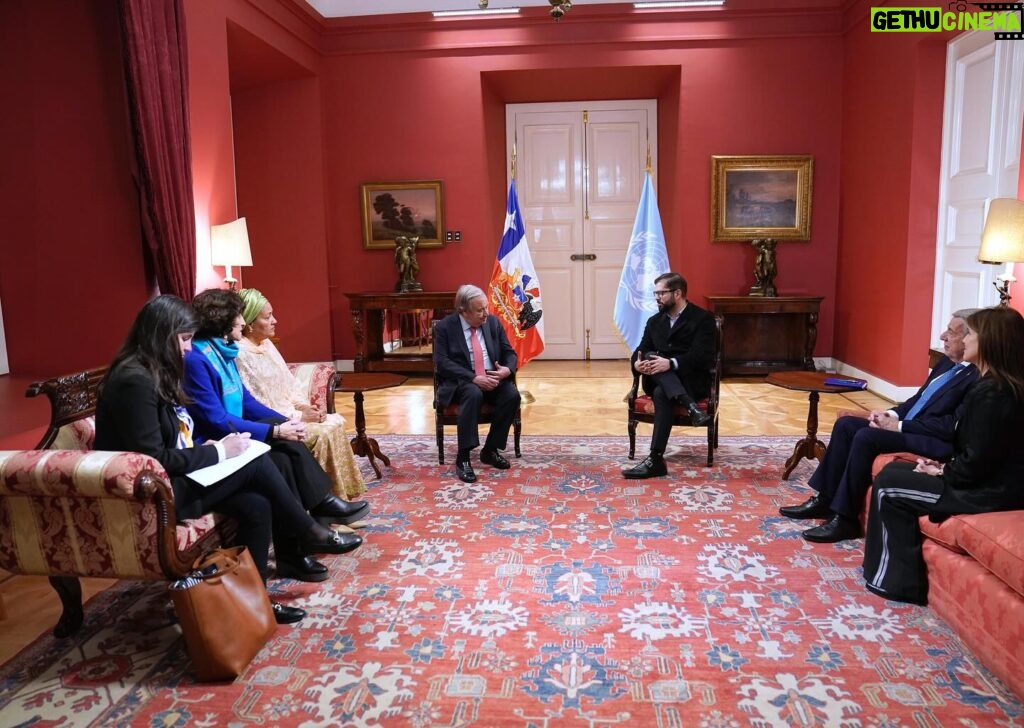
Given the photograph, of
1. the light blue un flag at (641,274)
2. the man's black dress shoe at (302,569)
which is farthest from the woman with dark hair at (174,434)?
the light blue un flag at (641,274)

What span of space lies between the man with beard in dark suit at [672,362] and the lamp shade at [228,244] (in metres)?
2.93

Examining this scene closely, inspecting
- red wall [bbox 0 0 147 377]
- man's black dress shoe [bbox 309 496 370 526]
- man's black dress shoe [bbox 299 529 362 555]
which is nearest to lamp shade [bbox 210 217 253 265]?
red wall [bbox 0 0 147 377]

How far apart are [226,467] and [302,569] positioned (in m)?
0.65

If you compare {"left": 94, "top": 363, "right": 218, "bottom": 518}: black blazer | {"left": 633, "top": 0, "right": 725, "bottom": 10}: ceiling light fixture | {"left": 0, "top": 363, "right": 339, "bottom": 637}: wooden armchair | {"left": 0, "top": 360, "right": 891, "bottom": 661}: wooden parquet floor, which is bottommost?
{"left": 0, "top": 360, "right": 891, "bottom": 661}: wooden parquet floor

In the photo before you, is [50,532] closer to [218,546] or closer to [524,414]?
[218,546]

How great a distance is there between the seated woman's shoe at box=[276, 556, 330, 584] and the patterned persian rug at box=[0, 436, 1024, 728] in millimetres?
51

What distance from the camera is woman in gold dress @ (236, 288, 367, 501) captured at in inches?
149

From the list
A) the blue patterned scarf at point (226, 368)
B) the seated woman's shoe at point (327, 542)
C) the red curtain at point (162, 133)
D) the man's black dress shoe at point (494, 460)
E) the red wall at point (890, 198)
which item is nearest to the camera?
the seated woman's shoe at point (327, 542)

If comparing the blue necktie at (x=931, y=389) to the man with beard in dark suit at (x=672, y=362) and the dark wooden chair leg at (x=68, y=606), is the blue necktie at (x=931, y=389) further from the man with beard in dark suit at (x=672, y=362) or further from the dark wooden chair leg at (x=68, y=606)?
the dark wooden chair leg at (x=68, y=606)

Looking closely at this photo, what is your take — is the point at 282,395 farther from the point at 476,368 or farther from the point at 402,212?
the point at 402,212

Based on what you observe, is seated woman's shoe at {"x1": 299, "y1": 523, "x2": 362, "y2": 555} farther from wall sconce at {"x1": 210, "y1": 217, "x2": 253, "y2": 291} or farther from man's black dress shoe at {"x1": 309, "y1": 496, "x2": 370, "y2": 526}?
wall sconce at {"x1": 210, "y1": 217, "x2": 253, "y2": 291}

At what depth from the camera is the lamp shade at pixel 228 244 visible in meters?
5.52

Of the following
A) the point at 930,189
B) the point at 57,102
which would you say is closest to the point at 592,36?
the point at 930,189

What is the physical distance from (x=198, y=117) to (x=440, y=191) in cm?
310
